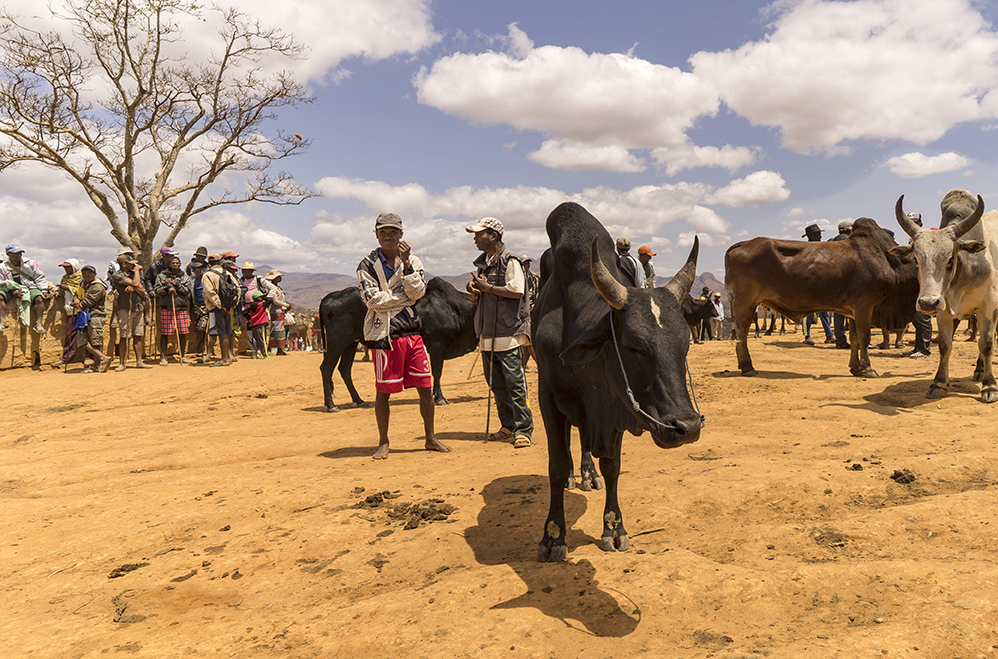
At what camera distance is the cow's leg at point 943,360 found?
7133 millimetres

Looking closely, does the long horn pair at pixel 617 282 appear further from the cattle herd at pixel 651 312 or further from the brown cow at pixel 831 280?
the brown cow at pixel 831 280

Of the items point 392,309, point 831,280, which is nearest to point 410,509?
point 392,309

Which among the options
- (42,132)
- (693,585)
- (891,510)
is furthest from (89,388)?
(42,132)

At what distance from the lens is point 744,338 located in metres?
9.91

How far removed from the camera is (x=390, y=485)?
4.97 m

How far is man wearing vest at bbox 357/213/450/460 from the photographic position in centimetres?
560

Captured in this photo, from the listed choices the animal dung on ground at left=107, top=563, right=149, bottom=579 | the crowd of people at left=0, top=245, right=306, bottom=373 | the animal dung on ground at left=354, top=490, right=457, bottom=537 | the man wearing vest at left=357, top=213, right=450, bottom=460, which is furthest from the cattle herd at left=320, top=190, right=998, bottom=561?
the crowd of people at left=0, top=245, right=306, bottom=373

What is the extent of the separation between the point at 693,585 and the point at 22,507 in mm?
5256

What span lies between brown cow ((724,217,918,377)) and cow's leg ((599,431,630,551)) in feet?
23.2

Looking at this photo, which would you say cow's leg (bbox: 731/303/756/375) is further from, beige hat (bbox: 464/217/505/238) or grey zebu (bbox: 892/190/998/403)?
beige hat (bbox: 464/217/505/238)

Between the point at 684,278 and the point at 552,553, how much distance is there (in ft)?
5.77

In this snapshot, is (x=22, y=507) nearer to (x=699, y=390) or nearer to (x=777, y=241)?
(x=699, y=390)

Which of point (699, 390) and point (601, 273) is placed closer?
point (601, 273)

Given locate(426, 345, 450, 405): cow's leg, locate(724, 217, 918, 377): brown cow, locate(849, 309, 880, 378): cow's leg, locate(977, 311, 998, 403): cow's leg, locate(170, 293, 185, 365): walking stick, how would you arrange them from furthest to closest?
locate(170, 293, 185, 365): walking stick → locate(724, 217, 918, 377): brown cow → locate(849, 309, 880, 378): cow's leg → locate(426, 345, 450, 405): cow's leg → locate(977, 311, 998, 403): cow's leg
